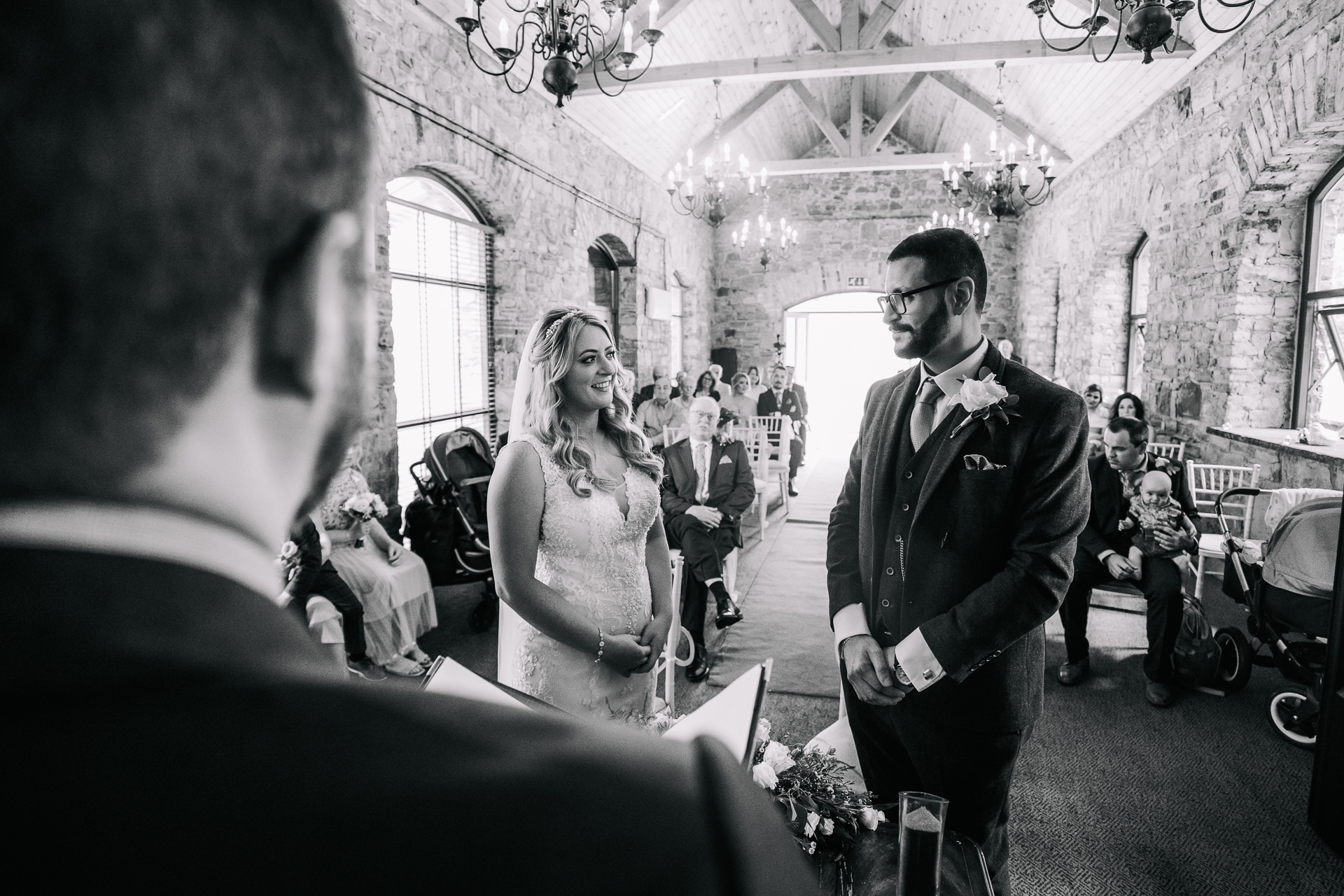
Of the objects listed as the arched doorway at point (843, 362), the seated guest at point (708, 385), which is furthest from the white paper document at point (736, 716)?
the arched doorway at point (843, 362)

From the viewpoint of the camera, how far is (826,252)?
43.1 feet

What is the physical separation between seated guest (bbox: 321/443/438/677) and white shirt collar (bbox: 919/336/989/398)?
111 inches

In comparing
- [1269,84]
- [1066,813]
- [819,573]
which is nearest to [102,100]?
[1066,813]

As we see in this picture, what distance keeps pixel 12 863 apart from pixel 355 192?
26cm

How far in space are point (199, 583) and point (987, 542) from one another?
1722 millimetres

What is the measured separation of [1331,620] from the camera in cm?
244

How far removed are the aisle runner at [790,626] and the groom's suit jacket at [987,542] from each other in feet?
5.56

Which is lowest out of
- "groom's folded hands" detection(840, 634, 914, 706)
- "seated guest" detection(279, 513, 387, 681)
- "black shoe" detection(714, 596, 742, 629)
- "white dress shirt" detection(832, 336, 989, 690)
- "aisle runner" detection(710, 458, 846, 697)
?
"aisle runner" detection(710, 458, 846, 697)

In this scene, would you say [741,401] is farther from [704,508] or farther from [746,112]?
[704,508]

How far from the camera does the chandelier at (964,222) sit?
1030 centimetres

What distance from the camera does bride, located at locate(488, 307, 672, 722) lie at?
1940mm

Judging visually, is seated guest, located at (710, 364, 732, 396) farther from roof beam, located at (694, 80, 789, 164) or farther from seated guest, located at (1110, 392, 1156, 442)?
seated guest, located at (1110, 392, 1156, 442)

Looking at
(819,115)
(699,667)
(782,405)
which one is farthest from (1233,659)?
(819,115)

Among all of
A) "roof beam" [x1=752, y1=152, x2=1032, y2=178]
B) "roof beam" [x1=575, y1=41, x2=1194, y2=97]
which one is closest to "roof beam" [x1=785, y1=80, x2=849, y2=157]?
"roof beam" [x1=752, y1=152, x2=1032, y2=178]
